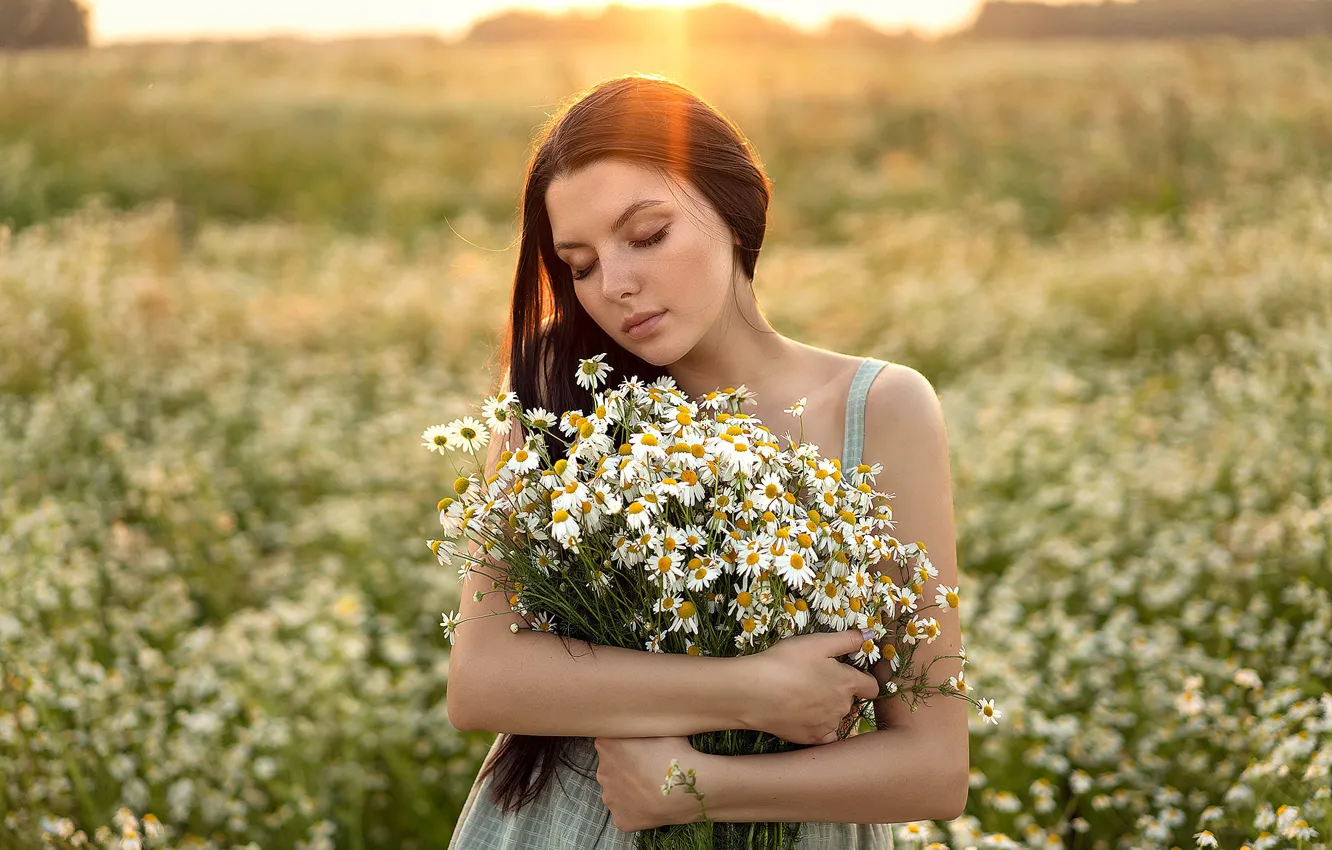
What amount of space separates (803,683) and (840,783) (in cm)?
22

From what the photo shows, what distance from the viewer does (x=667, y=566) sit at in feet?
4.34

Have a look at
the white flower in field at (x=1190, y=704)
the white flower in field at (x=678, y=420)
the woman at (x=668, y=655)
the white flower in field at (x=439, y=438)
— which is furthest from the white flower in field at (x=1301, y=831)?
the white flower in field at (x=439, y=438)

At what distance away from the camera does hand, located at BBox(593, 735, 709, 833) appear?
4.72 feet

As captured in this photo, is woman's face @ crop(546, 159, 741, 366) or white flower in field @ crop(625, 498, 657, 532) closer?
white flower in field @ crop(625, 498, 657, 532)

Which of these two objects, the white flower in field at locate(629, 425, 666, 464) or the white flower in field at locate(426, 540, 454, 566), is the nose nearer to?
the white flower in field at locate(629, 425, 666, 464)

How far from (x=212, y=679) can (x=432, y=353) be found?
429cm

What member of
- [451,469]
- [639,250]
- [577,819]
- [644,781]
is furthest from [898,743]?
[451,469]

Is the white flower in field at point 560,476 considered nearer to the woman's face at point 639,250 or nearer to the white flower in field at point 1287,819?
the woman's face at point 639,250

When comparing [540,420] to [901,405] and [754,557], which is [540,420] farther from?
[901,405]

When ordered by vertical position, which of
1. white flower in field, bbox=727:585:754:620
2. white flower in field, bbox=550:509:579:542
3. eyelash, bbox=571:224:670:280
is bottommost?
white flower in field, bbox=727:585:754:620

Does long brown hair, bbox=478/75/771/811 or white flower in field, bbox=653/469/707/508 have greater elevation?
long brown hair, bbox=478/75/771/811

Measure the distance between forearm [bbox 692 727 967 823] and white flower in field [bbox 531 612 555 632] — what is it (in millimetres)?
271

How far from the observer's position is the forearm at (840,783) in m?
1.43

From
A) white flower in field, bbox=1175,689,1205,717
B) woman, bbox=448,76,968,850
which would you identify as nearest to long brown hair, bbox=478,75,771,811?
woman, bbox=448,76,968,850
